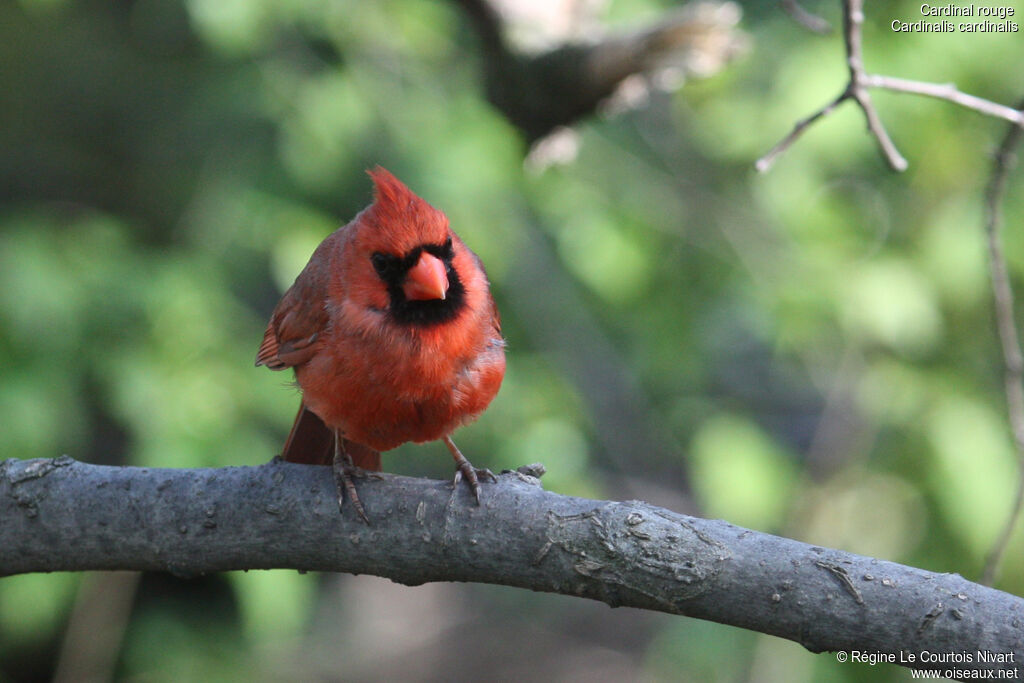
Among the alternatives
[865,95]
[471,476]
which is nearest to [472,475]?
[471,476]

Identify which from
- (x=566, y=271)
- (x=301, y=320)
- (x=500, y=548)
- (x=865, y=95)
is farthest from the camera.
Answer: (x=566, y=271)

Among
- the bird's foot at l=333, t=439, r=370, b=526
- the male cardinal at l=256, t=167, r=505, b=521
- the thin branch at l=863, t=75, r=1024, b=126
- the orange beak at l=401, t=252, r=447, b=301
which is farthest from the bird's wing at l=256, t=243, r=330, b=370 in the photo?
the thin branch at l=863, t=75, r=1024, b=126

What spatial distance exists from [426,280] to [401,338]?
0.14m

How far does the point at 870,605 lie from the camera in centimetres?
181

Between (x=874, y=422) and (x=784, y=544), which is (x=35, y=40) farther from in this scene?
(x=784, y=544)

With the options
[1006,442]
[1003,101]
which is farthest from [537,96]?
[1006,442]

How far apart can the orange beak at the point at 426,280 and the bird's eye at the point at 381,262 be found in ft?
0.24

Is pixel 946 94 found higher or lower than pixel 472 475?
higher

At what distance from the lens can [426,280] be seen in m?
2.33

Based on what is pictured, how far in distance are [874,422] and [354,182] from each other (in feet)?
7.50

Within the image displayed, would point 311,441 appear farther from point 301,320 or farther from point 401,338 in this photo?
point 401,338

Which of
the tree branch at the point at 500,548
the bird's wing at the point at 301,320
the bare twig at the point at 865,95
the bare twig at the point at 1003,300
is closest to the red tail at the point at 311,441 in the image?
the bird's wing at the point at 301,320

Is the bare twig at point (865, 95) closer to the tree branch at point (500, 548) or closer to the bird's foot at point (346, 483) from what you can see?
the tree branch at point (500, 548)

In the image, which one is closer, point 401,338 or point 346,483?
point 346,483
